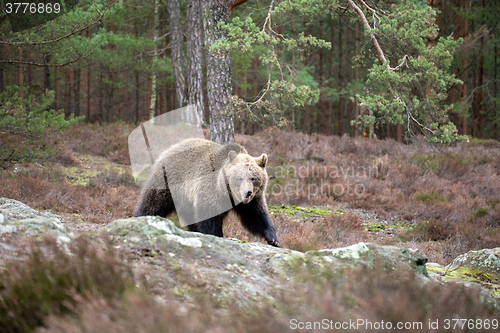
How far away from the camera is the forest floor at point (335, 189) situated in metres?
6.69

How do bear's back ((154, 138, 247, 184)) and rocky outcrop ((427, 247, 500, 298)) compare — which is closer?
rocky outcrop ((427, 247, 500, 298))

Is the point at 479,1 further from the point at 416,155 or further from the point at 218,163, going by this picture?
the point at 218,163

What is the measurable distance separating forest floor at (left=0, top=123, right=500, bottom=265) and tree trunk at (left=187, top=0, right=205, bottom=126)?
2641mm

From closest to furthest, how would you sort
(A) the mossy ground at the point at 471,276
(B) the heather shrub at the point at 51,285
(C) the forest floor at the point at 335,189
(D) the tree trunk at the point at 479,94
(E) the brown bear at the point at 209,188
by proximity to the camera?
(B) the heather shrub at the point at 51,285 → (A) the mossy ground at the point at 471,276 → (E) the brown bear at the point at 209,188 → (C) the forest floor at the point at 335,189 → (D) the tree trunk at the point at 479,94

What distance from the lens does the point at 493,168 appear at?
11.4m

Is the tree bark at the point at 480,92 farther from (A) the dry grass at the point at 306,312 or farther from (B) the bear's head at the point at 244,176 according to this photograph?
(A) the dry grass at the point at 306,312

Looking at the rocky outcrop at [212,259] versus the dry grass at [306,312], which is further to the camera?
the rocky outcrop at [212,259]

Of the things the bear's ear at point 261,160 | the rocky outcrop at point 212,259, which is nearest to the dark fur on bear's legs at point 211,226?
the bear's ear at point 261,160

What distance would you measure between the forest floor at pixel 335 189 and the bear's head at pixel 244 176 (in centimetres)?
103

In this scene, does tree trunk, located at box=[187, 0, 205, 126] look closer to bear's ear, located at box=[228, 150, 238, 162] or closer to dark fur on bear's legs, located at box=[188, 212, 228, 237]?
bear's ear, located at box=[228, 150, 238, 162]

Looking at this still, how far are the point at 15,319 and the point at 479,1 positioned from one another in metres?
26.3

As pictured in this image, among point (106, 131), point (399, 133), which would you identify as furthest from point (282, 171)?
point (399, 133)

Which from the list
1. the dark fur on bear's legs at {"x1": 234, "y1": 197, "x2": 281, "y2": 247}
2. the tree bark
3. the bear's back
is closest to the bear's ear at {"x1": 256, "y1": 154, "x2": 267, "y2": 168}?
the bear's back

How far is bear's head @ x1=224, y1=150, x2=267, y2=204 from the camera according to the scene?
461 centimetres
